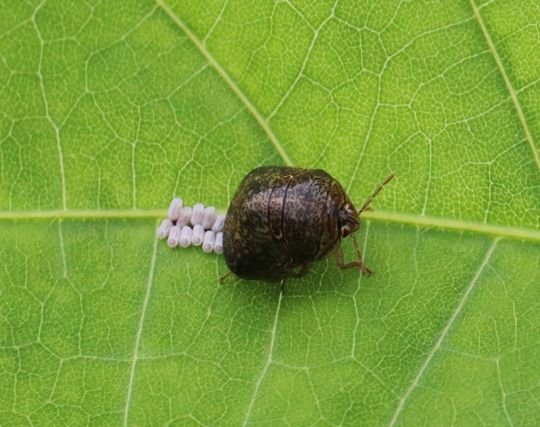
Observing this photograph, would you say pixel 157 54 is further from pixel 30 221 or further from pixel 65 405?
pixel 65 405

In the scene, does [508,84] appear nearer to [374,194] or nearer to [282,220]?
[374,194]

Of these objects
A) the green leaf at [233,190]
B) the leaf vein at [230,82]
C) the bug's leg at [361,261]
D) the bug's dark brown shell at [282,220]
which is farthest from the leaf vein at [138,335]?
the bug's leg at [361,261]

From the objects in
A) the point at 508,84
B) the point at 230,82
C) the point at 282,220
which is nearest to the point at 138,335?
the point at 282,220

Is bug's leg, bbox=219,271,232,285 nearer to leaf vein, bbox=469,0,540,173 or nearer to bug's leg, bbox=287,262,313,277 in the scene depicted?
bug's leg, bbox=287,262,313,277

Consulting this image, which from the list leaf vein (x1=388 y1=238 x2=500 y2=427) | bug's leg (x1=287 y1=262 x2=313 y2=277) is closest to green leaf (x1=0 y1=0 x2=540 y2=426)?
leaf vein (x1=388 y1=238 x2=500 y2=427)

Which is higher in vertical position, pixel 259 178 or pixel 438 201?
pixel 259 178

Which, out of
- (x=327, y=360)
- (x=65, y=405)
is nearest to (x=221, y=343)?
(x=327, y=360)
